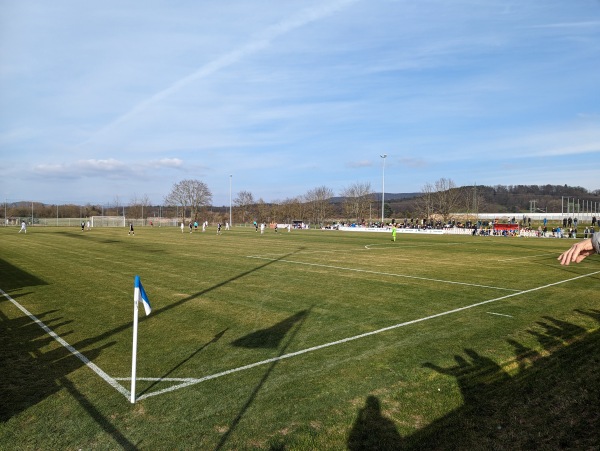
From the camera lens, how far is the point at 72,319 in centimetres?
1042

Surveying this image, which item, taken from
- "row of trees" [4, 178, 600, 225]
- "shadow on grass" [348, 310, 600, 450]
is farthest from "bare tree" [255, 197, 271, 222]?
"shadow on grass" [348, 310, 600, 450]

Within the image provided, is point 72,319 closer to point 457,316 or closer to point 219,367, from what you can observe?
point 219,367

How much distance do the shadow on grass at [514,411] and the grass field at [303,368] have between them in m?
0.02

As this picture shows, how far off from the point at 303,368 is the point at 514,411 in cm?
317

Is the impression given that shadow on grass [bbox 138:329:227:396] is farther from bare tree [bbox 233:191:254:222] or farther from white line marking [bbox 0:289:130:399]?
bare tree [bbox 233:191:254:222]

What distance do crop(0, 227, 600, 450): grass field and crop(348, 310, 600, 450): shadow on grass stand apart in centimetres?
2

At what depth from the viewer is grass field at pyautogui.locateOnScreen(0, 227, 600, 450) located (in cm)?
510

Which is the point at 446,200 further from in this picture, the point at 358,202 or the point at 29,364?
the point at 29,364

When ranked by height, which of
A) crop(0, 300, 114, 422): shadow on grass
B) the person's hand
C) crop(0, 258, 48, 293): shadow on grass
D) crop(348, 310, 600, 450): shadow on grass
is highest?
the person's hand

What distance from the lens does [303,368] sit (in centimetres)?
719

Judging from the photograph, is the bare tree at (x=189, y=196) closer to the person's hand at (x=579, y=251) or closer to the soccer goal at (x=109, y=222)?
the soccer goal at (x=109, y=222)

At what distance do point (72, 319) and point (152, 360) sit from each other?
4099 millimetres

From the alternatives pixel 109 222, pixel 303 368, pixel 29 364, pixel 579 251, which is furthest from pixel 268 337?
pixel 109 222

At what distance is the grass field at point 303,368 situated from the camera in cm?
510
